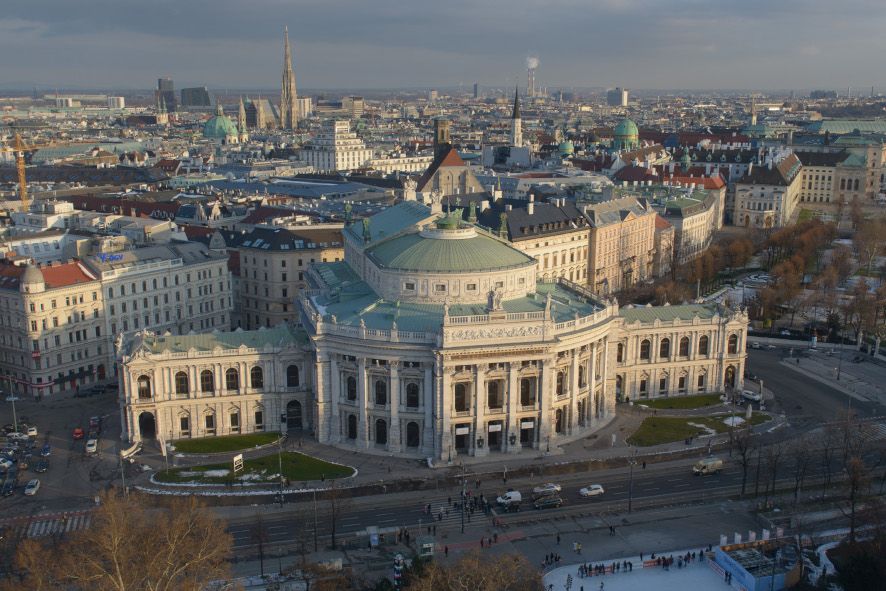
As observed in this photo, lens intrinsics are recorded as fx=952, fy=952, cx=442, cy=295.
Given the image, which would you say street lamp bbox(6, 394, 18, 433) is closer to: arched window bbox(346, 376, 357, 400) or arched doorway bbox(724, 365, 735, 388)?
arched window bbox(346, 376, 357, 400)

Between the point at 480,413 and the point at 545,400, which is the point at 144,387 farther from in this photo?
the point at 545,400

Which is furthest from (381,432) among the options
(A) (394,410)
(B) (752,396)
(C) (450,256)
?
(B) (752,396)

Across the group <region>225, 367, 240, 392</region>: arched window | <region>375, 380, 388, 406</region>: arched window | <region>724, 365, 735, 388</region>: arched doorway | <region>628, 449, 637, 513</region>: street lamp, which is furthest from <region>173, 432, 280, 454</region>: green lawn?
<region>724, 365, 735, 388</region>: arched doorway

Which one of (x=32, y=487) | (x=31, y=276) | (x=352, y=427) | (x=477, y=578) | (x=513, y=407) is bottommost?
(x=32, y=487)

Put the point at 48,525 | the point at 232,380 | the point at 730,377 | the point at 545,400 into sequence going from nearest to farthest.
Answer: the point at 48,525
the point at 545,400
the point at 232,380
the point at 730,377

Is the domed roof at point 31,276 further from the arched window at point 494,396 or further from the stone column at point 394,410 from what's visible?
the arched window at point 494,396

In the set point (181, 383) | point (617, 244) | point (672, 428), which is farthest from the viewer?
point (617, 244)

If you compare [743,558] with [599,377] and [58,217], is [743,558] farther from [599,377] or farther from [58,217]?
[58,217]

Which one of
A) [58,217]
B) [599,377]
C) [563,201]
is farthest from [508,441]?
[58,217]
